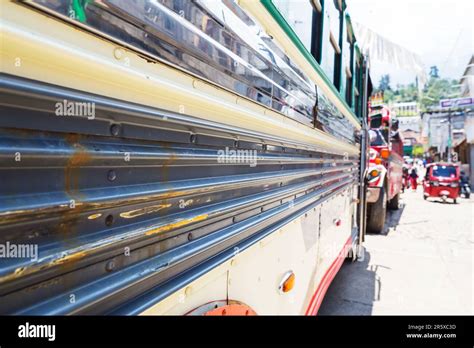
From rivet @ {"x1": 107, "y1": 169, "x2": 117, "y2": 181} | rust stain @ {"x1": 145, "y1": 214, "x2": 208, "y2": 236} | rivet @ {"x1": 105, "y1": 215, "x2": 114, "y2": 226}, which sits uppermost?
rivet @ {"x1": 107, "y1": 169, "x2": 117, "y2": 181}

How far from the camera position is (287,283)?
170cm

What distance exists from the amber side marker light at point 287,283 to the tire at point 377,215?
5.07 m

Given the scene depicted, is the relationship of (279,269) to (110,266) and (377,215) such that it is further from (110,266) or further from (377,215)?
(377,215)

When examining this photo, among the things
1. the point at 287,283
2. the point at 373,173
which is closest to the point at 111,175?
the point at 287,283

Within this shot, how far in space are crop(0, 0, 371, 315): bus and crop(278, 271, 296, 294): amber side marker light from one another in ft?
0.04

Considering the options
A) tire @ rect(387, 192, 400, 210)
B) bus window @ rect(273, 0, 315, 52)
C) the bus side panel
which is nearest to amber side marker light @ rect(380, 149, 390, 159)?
tire @ rect(387, 192, 400, 210)

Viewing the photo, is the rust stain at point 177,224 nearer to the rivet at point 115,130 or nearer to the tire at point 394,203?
the rivet at point 115,130

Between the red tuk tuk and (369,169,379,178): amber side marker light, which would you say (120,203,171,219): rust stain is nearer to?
(369,169,379,178): amber side marker light

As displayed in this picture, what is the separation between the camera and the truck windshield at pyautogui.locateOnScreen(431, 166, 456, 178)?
11578 millimetres

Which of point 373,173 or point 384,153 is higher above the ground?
point 384,153

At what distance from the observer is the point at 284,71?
160cm

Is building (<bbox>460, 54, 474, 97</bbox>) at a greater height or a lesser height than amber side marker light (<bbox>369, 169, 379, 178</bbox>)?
greater

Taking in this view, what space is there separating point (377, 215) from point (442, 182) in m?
6.11
